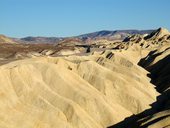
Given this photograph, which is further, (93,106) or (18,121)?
(93,106)

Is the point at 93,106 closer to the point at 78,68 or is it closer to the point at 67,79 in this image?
the point at 67,79

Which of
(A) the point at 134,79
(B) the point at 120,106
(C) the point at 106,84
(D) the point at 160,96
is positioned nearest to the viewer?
(B) the point at 120,106

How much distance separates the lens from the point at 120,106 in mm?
54000

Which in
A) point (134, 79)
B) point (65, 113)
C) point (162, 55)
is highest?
point (65, 113)

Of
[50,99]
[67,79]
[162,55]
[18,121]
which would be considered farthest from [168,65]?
[18,121]

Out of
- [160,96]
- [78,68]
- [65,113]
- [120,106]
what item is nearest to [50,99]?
[65,113]

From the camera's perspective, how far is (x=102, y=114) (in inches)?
1937

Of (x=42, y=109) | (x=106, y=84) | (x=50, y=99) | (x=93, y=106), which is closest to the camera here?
(x=42, y=109)

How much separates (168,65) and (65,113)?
47.4m

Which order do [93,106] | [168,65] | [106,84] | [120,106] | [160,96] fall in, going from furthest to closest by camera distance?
[168,65]
[160,96]
[106,84]
[120,106]
[93,106]

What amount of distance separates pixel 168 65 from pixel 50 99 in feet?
154

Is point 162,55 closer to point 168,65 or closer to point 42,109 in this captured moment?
point 168,65

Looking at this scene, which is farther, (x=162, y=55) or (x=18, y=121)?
(x=162, y=55)

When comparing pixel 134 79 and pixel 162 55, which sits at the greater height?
pixel 134 79
